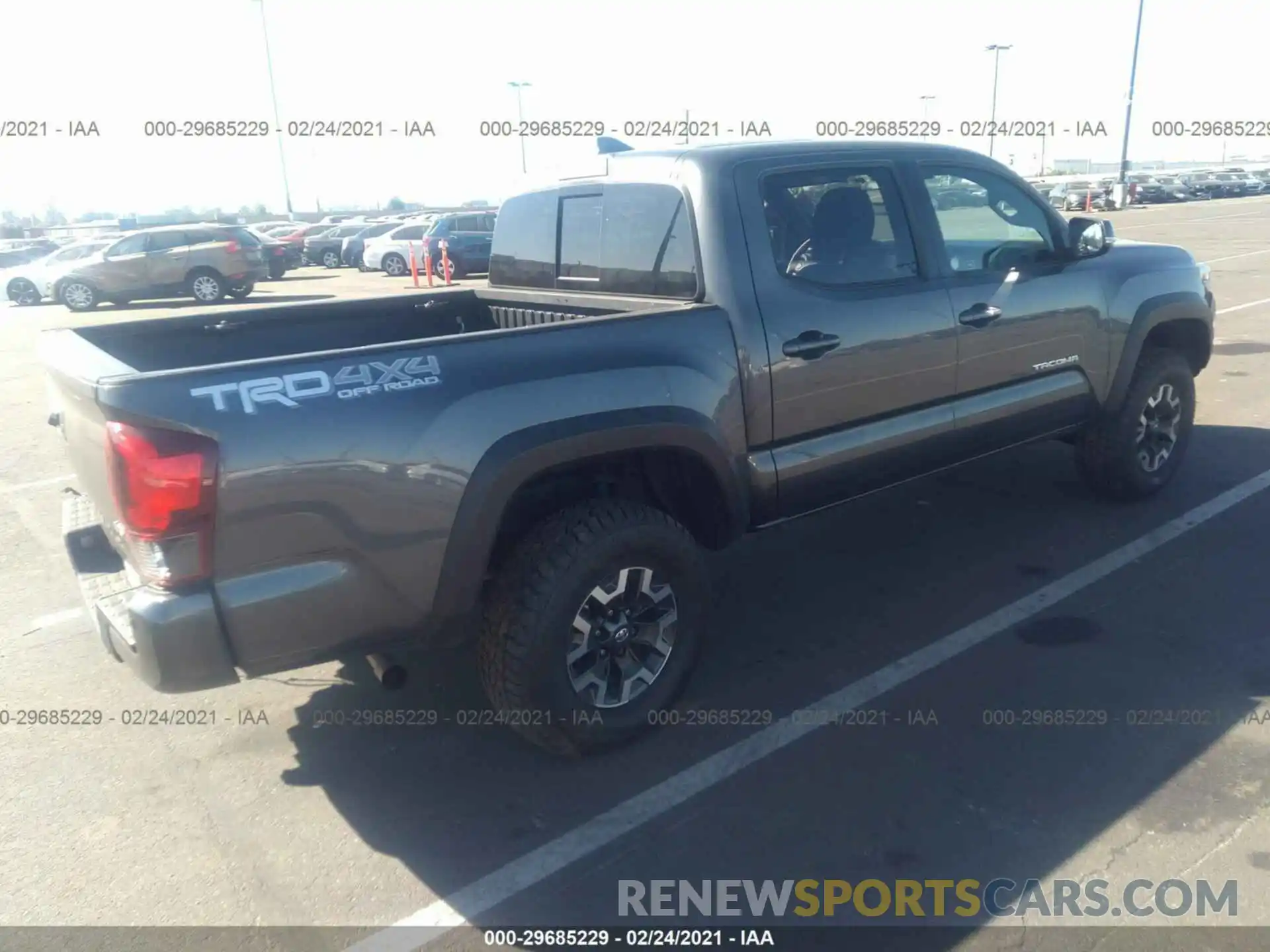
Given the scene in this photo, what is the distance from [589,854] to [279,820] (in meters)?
1.01

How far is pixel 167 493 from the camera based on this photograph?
2.59 meters

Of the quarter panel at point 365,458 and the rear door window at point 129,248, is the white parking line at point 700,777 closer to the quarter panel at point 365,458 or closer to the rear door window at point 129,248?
the quarter panel at point 365,458

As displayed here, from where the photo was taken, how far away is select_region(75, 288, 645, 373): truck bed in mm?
3877

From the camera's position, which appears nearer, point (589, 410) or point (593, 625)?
point (589, 410)

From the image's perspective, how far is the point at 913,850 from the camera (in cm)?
290

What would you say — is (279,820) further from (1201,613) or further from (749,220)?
(1201,613)

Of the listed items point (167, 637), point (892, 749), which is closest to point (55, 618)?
point (167, 637)

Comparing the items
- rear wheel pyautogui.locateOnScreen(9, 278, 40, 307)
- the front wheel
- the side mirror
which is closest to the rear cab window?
the front wheel

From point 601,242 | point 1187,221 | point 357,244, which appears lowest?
point 1187,221

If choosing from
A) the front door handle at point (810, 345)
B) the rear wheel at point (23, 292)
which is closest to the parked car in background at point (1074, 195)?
the rear wheel at point (23, 292)

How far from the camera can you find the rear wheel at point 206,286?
20.5 m

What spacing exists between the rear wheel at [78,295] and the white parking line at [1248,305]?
65.7ft

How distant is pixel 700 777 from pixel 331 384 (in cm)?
172

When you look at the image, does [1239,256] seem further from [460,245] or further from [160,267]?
[160,267]
